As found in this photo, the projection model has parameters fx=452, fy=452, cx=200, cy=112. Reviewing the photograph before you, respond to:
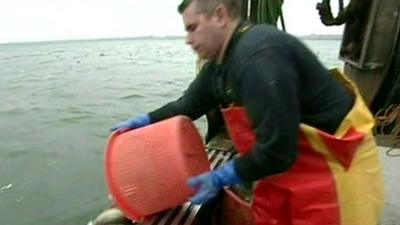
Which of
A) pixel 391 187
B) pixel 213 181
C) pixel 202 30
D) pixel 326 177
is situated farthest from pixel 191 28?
pixel 391 187

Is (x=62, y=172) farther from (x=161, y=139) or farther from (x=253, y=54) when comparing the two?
(x=253, y=54)

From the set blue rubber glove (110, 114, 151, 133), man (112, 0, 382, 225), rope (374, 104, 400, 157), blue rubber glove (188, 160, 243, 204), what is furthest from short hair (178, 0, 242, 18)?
rope (374, 104, 400, 157)

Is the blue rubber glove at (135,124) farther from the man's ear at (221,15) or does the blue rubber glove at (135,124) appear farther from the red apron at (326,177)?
the man's ear at (221,15)

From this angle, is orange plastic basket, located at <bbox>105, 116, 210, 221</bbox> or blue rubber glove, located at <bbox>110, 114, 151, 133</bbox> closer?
orange plastic basket, located at <bbox>105, 116, 210, 221</bbox>

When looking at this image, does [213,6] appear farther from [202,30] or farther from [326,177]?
[326,177]

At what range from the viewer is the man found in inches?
59.2

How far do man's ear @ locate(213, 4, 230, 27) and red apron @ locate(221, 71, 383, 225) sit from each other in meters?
0.34

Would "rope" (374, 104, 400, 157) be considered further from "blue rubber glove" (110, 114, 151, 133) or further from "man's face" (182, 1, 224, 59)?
"man's face" (182, 1, 224, 59)

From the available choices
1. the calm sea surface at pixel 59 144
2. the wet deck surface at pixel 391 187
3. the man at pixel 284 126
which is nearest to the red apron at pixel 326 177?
the man at pixel 284 126

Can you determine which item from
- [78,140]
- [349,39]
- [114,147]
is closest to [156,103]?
[78,140]

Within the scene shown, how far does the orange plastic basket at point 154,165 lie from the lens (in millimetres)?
1982

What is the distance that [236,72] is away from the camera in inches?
61.4

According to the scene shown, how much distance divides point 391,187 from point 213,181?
1712 mm

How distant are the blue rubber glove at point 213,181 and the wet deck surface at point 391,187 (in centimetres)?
124
